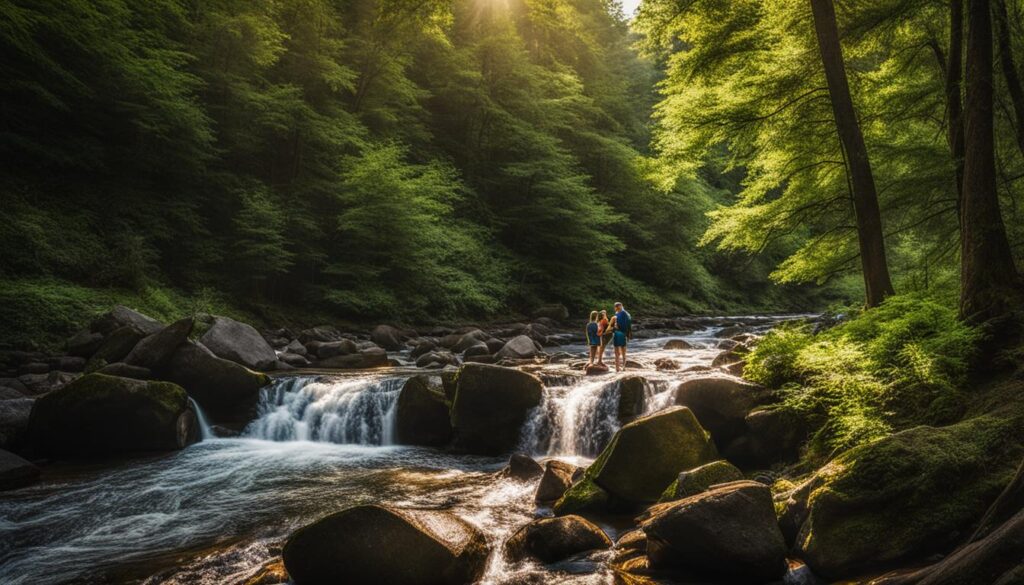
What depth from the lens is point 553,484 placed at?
7.33 m

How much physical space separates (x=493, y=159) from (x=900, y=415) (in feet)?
96.3

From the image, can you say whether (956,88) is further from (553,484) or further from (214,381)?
(214,381)

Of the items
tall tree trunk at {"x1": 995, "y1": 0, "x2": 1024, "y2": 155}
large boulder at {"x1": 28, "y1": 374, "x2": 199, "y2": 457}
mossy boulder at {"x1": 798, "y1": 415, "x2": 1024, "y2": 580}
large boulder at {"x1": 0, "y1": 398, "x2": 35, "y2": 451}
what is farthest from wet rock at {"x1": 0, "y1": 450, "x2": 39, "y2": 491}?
tall tree trunk at {"x1": 995, "y1": 0, "x2": 1024, "y2": 155}

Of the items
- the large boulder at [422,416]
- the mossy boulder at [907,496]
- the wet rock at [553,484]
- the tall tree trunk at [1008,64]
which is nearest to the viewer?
the mossy boulder at [907,496]

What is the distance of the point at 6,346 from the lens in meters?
12.1

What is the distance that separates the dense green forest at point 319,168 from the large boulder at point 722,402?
168 inches

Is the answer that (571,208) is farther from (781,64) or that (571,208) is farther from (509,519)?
(509,519)

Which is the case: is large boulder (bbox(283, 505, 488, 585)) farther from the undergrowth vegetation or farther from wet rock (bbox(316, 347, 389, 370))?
wet rock (bbox(316, 347, 389, 370))

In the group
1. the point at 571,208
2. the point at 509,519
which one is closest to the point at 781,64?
the point at 509,519

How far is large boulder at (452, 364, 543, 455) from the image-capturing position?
10.2m

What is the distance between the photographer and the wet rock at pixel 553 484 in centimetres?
724

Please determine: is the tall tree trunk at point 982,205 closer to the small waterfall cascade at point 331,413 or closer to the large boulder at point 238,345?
the small waterfall cascade at point 331,413

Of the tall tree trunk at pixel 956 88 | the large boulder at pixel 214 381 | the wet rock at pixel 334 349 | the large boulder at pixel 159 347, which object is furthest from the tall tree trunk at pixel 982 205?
the wet rock at pixel 334 349

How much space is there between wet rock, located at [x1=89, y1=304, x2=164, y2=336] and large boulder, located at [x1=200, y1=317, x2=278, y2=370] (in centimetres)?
118
